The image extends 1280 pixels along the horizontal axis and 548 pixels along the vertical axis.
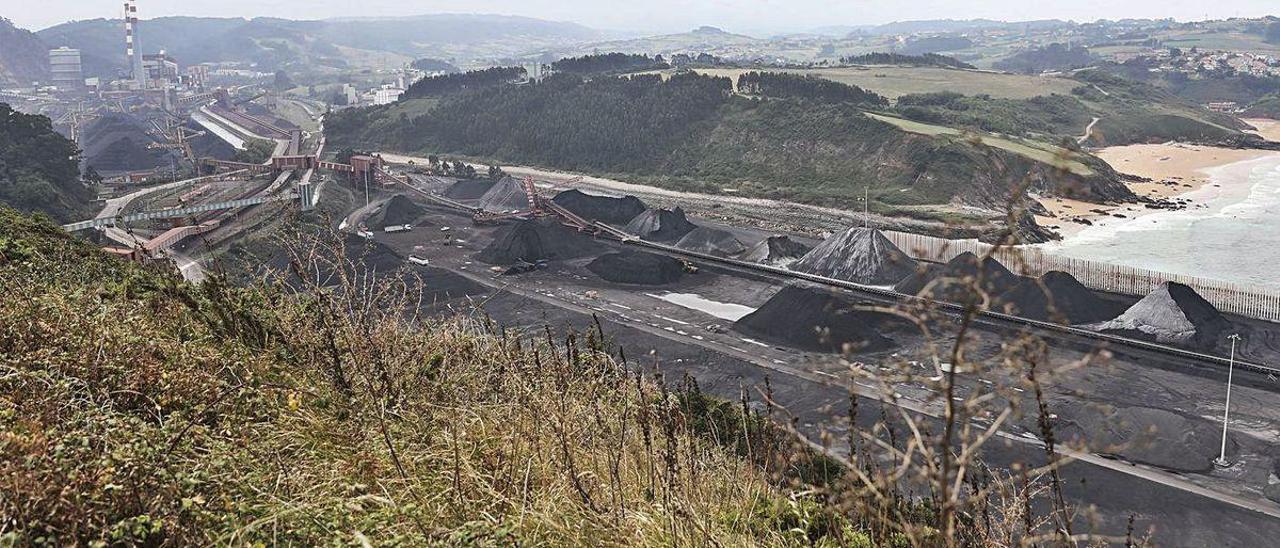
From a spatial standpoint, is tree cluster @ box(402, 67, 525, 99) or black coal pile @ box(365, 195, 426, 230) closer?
black coal pile @ box(365, 195, 426, 230)

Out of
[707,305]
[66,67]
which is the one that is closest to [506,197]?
[707,305]

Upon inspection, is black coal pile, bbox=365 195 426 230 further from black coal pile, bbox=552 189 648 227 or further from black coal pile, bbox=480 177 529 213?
black coal pile, bbox=552 189 648 227

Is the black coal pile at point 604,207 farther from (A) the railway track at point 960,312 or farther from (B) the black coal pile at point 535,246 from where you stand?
(B) the black coal pile at point 535,246

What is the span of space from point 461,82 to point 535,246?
55670 mm

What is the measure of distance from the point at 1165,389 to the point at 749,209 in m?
26.6

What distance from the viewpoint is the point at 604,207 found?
38.8 metres

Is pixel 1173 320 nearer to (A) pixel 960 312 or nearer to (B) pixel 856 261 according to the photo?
(A) pixel 960 312

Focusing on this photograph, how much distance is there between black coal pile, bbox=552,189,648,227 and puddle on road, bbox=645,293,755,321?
39.1 feet

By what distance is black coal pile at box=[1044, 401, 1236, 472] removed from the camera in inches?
557

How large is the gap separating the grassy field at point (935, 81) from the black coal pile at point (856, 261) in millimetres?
43571

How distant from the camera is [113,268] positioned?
543 inches

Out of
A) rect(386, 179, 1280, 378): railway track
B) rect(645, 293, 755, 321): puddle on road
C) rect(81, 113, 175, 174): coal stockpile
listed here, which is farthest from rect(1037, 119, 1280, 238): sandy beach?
rect(81, 113, 175, 174): coal stockpile

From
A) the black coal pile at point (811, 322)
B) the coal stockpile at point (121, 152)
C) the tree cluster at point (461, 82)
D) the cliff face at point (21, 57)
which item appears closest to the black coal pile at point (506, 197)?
the black coal pile at point (811, 322)

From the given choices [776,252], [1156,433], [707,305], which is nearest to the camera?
[1156,433]
